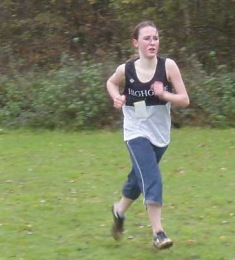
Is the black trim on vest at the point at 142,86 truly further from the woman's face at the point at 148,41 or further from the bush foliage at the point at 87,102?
the bush foliage at the point at 87,102

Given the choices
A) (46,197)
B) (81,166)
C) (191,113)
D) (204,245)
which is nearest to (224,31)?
(191,113)

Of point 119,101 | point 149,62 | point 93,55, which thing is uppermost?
point 149,62

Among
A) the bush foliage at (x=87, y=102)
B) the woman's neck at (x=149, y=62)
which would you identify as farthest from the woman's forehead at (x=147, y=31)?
the bush foliage at (x=87, y=102)

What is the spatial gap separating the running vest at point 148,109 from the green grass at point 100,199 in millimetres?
987

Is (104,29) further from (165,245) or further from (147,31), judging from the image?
(165,245)

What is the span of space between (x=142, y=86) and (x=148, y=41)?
362 millimetres

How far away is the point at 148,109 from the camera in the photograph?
20.8ft

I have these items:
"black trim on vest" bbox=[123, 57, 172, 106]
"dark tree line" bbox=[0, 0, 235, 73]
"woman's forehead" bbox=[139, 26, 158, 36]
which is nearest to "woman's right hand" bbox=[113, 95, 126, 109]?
"black trim on vest" bbox=[123, 57, 172, 106]

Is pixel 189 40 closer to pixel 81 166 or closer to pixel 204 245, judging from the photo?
pixel 81 166

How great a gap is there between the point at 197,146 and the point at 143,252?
631 centimetres

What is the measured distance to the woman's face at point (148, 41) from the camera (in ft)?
20.5

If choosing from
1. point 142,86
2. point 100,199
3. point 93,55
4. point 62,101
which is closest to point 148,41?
point 142,86

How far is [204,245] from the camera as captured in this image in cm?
671

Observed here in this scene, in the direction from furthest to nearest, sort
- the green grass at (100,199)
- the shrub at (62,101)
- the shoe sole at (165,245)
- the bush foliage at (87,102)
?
the shrub at (62,101), the bush foliage at (87,102), the green grass at (100,199), the shoe sole at (165,245)
